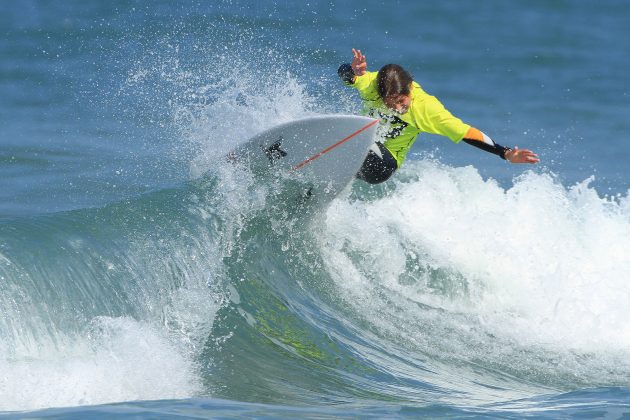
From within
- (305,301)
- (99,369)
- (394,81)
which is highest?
(394,81)

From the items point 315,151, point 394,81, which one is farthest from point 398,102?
point 315,151

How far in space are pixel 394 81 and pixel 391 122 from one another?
0.54m

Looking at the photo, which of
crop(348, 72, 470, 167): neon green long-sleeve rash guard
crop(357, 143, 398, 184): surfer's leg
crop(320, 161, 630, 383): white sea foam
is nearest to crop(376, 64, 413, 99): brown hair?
crop(348, 72, 470, 167): neon green long-sleeve rash guard

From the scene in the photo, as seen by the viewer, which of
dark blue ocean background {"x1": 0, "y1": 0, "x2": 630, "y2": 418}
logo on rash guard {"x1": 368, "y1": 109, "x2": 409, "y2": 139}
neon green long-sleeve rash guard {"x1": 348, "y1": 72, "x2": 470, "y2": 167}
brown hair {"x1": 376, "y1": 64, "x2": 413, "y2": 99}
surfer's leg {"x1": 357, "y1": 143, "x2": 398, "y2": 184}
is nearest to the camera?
dark blue ocean background {"x1": 0, "y1": 0, "x2": 630, "y2": 418}

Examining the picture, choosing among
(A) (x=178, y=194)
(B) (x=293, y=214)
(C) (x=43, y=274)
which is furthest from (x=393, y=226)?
(C) (x=43, y=274)

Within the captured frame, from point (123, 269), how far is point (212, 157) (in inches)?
82.9

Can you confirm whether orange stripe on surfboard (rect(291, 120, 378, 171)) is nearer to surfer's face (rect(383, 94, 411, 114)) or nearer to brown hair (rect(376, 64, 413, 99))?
surfer's face (rect(383, 94, 411, 114))

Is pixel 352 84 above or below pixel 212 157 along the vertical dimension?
above

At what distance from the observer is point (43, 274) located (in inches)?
246

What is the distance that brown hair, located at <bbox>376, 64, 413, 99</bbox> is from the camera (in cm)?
675

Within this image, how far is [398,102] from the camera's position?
22.6 feet

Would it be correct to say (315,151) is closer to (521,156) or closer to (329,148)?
(329,148)

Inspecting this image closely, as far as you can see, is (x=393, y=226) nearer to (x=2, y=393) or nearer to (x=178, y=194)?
(x=178, y=194)

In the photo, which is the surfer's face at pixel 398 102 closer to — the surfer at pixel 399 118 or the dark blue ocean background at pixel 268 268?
the surfer at pixel 399 118
